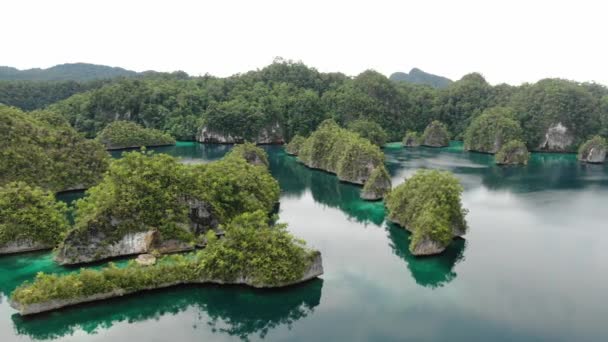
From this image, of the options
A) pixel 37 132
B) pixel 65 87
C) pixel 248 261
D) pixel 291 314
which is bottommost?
pixel 291 314

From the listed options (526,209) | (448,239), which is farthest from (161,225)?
(526,209)

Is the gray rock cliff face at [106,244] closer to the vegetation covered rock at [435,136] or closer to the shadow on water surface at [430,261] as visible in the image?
the shadow on water surface at [430,261]

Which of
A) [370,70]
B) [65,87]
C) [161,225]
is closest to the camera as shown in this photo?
[161,225]

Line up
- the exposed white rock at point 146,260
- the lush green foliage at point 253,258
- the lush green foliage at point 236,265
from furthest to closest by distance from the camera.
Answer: the exposed white rock at point 146,260
the lush green foliage at point 253,258
the lush green foliage at point 236,265

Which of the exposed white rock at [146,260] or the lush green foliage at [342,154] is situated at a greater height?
the lush green foliage at [342,154]

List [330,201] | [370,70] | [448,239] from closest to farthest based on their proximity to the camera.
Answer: [448,239] → [330,201] → [370,70]

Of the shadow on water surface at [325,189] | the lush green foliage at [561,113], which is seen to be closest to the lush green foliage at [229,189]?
the shadow on water surface at [325,189]

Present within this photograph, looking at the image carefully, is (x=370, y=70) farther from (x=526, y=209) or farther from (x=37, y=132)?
(x=37, y=132)
